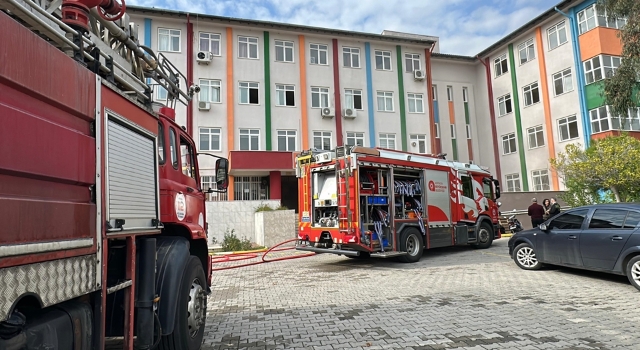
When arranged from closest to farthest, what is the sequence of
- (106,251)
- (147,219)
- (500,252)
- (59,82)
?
1. (59,82)
2. (106,251)
3. (147,219)
4. (500,252)

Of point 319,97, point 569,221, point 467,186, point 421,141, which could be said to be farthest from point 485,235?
point 319,97

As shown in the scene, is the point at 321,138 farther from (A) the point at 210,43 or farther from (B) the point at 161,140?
(B) the point at 161,140

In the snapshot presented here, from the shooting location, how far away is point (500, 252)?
42.8 ft

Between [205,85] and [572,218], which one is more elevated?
[205,85]

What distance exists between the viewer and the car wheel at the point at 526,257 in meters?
9.12

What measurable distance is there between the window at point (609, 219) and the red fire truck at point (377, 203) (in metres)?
4.44

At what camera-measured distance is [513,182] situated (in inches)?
1126

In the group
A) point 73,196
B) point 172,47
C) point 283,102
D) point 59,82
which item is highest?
point 172,47

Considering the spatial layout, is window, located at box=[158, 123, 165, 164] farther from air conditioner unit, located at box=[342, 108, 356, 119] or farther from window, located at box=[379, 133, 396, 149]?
Result: window, located at box=[379, 133, 396, 149]

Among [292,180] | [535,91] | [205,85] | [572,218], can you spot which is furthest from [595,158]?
[205,85]

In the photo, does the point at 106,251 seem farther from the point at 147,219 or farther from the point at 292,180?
the point at 292,180

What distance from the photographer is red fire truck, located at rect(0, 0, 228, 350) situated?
215cm

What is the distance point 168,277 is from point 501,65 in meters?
31.0

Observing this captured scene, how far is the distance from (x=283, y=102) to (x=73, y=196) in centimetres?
2199
